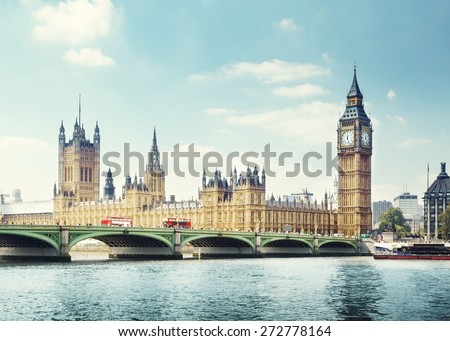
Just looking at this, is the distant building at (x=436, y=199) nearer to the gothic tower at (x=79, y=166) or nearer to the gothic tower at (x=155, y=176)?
the gothic tower at (x=155, y=176)

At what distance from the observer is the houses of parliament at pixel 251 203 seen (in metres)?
123

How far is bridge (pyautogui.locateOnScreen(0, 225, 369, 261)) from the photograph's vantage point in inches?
2702

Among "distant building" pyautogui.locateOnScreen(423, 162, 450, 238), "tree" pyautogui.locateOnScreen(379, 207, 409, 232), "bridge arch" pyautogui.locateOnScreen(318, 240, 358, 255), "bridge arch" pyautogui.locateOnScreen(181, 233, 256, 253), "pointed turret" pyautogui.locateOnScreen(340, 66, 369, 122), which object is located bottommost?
"bridge arch" pyautogui.locateOnScreen(318, 240, 358, 255)

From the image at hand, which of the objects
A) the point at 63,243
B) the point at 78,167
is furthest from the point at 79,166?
the point at 63,243

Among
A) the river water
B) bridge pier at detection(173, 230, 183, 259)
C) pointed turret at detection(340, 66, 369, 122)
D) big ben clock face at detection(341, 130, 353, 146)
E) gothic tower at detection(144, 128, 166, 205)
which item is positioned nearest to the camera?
the river water

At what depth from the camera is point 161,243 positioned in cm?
8194

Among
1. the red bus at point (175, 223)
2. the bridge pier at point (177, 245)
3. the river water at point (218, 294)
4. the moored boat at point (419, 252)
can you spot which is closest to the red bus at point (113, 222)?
the red bus at point (175, 223)

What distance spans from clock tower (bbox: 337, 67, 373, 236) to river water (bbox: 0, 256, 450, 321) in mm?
74981

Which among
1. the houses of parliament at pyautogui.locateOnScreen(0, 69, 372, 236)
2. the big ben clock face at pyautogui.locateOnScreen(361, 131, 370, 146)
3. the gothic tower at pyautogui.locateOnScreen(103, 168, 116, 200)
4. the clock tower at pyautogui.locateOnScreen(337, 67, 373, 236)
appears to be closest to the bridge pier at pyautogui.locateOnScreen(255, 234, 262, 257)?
the houses of parliament at pyautogui.locateOnScreen(0, 69, 372, 236)

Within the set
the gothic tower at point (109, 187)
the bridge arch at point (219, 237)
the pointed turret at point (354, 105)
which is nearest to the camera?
the bridge arch at point (219, 237)

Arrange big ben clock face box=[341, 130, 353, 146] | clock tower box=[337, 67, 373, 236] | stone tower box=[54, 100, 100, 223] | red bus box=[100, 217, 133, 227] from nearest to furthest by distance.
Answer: red bus box=[100, 217, 133, 227], clock tower box=[337, 67, 373, 236], big ben clock face box=[341, 130, 353, 146], stone tower box=[54, 100, 100, 223]

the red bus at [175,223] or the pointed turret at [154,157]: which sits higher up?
the pointed turret at [154,157]

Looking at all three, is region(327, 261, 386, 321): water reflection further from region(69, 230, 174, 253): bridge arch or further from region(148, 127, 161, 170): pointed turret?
region(148, 127, 161, 170): pointed turret

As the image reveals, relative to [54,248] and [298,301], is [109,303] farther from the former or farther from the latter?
[54,248]
